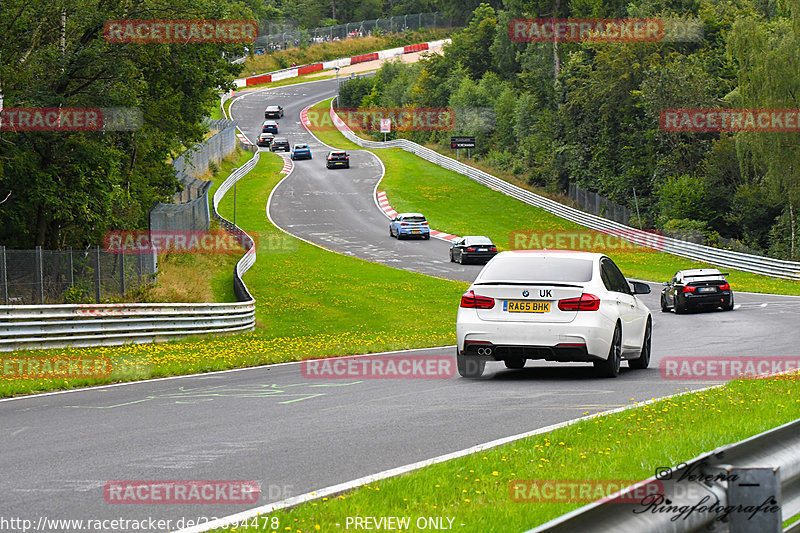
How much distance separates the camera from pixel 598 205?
6556cm

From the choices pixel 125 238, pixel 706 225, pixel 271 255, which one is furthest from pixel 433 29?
pixel 125 238

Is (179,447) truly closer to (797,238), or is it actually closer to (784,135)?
(784,135)

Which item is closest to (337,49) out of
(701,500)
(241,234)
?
(241,234)

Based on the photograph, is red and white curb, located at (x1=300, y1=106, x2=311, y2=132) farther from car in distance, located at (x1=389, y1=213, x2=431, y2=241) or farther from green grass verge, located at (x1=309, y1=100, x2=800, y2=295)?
car in distance, located at (x1=389, y1=213, x2=431, y2=241)

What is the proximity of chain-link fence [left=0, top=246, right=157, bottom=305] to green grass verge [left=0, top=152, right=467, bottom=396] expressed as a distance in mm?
2089

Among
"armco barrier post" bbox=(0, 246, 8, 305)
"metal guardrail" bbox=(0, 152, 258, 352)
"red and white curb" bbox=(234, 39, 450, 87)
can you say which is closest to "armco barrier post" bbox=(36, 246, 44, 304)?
"armco barrier post" bbox=(0, 246, 8, 305)

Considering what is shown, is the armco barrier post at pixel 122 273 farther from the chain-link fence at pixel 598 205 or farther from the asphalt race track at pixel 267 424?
the chain-link fence at pixel 598 205

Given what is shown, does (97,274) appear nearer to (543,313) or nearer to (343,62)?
(543,313)

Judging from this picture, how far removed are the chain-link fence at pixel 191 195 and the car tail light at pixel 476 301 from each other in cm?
2310

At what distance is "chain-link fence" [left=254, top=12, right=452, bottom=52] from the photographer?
14075 centimetres

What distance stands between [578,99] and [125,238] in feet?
151

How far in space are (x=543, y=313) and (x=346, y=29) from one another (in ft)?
461

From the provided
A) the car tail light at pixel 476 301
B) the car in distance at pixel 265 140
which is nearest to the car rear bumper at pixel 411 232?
the car tail light at pixel 476 301

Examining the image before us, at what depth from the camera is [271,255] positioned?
4872cm
